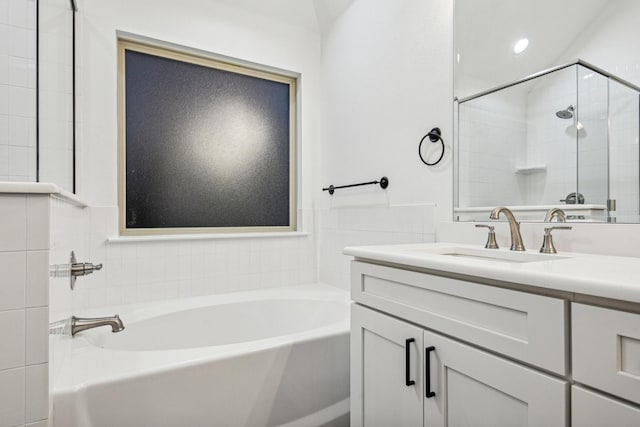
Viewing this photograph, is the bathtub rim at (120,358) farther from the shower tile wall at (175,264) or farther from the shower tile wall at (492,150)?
the shower tile wall at (492,150)

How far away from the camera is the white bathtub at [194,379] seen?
1.13m

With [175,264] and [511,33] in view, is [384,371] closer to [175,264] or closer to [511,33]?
[511,33]

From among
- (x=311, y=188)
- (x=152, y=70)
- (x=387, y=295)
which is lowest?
(x=387, y=295)

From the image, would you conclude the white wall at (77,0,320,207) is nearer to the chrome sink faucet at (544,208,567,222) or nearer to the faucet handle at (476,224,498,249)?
the faucet handle at (476,224,498,249)

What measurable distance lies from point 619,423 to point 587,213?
74cm

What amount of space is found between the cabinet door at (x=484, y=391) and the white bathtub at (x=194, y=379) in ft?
2.03

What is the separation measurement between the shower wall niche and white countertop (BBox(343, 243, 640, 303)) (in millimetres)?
221

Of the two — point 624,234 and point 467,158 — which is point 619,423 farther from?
point 467,158

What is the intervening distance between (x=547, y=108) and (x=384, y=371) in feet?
3.58

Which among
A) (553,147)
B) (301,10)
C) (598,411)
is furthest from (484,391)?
(301,10)

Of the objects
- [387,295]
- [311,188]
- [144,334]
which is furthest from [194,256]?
[387,295]

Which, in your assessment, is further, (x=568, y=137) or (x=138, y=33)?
(x=138, y=33)

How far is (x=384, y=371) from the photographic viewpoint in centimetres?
113

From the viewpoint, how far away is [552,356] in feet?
2.31
